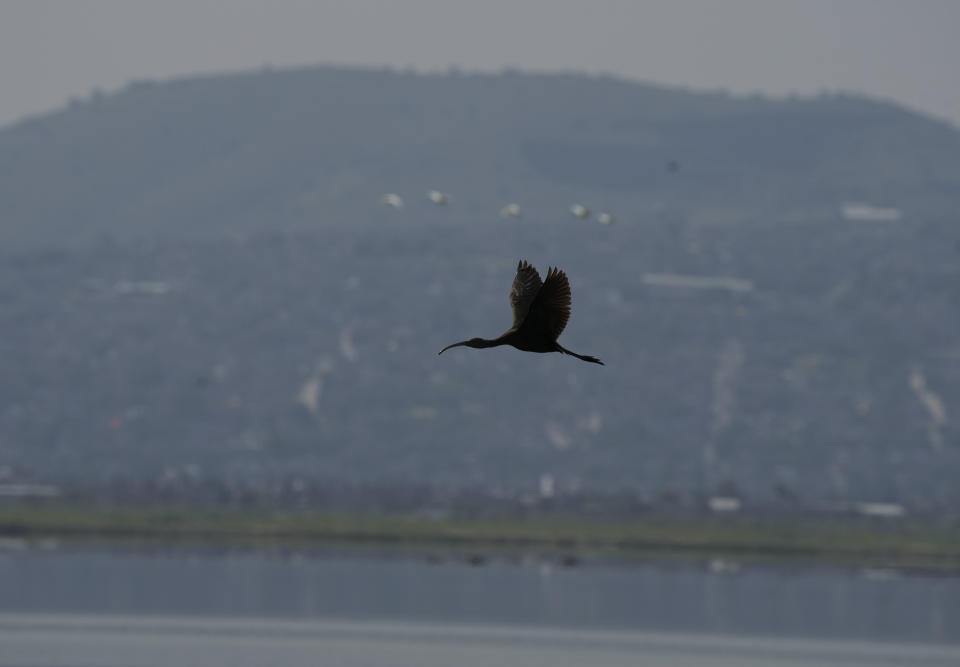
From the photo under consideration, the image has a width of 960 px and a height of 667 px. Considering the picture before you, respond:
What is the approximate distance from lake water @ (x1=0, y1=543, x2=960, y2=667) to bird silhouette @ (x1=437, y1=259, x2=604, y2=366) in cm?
4469

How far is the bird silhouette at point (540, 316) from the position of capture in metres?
24.1

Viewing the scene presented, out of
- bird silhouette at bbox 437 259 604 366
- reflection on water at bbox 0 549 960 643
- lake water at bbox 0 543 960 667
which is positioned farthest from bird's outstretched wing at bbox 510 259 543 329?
reflection on water at bbox 0 549 960 643

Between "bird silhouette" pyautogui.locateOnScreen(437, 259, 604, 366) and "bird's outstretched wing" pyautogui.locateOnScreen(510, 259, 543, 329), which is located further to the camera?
"bird's outstretched wing" pyautogui.locateOnScreen(510, 259, 543, 329)

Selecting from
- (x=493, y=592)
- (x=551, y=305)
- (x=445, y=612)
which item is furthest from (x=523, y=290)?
(x=493, y=592)

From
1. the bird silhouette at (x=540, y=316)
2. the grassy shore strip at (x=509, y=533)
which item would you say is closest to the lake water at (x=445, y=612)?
the grassy shore strip at (x=509, y=533)

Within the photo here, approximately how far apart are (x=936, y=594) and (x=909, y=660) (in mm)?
27451

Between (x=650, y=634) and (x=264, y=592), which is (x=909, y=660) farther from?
(x=264, y=592)

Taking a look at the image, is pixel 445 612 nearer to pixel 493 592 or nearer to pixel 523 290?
pixel 493 592

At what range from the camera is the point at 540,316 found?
80.0 feet

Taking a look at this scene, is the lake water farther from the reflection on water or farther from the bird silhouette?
the bird silhouette

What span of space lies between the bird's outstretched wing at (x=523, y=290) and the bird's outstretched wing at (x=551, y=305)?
9 centimetres

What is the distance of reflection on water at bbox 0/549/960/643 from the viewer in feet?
281

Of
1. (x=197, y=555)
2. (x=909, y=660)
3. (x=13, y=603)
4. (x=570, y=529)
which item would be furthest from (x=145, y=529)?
(x=909, y=660)

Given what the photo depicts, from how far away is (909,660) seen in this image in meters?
74.8
